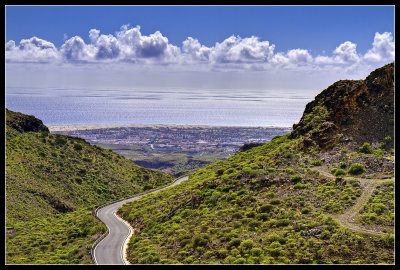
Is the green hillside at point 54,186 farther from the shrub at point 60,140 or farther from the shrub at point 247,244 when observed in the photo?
the shrub at point 247,244

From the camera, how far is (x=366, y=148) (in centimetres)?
3388

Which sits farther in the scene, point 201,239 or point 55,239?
point 55,239

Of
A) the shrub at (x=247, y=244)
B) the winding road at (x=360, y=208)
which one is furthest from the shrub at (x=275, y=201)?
the shrub at (x=247, y=244)

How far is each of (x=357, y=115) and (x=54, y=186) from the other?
42.8 m

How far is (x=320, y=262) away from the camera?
21500mm

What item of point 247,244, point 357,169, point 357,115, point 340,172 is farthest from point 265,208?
point 357,115

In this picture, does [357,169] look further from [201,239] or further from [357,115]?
[201,239]

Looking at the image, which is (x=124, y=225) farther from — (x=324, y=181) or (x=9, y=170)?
(x=9, y=170)

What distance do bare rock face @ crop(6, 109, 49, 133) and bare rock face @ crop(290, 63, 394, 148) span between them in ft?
169

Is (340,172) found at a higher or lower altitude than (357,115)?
lower

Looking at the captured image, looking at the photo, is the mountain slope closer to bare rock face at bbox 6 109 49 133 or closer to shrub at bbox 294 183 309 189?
shrub at bbox 294 183 309 189

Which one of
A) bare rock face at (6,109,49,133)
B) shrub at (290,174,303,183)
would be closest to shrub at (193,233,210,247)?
A: shrub at (290,174,303,183)

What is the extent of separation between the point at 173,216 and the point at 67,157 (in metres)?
46.7

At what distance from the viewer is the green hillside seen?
1464 inches
